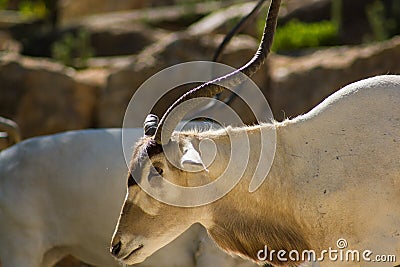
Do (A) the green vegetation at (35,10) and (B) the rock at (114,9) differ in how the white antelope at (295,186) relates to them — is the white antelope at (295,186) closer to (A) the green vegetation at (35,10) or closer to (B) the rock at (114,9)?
(B) the rock at (114,9)

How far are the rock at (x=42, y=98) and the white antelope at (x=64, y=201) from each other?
10.8 feet

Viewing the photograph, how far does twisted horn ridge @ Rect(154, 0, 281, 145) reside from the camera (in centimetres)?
439

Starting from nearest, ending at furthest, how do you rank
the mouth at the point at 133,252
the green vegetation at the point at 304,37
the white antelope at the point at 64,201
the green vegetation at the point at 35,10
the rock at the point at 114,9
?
1. the mouth at the point at 133,252
2. the white antelope at the point at 64,201
3. the green vegetation at the point at 304,37
4. the rock at the point at 114,9
5. the green vegetation at the point at 35,10

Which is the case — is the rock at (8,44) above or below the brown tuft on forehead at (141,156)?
below

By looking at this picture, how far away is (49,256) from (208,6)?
10.1 metres

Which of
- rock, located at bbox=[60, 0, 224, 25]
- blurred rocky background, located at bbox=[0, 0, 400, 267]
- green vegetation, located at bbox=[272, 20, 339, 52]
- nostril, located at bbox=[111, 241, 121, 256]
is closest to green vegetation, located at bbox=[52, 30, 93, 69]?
blurred rocky background, located at bbox=[0, 0, 400, 267]

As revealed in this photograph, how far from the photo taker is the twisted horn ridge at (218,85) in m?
4.39

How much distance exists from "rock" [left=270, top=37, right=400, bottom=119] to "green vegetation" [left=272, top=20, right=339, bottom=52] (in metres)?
2.12

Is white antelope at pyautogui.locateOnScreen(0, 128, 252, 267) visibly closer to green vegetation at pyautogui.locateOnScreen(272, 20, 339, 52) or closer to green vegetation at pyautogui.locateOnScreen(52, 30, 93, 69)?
green vegetation at pyautogui.locateOnScreen(52, 30, 93, 69)

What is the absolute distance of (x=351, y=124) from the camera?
457cm

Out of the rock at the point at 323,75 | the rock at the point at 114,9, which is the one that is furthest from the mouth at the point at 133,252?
the rock at the point at 114,9

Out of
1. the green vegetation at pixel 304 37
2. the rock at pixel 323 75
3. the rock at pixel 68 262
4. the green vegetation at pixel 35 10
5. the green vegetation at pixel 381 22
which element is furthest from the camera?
the green vegetation at pixel 35 10

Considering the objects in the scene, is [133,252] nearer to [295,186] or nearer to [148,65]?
[295,186]

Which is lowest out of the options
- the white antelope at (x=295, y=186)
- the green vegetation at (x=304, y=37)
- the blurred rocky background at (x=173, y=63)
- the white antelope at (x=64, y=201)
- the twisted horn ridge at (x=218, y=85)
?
the green vegetation at (x=304, y=37)
